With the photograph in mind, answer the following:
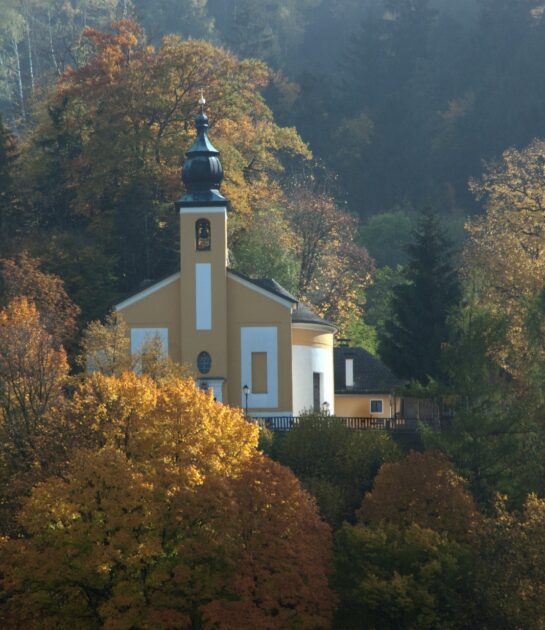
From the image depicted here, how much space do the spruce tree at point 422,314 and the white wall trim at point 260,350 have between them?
192 inches

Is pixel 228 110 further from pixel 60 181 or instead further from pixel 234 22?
pixel 234 22

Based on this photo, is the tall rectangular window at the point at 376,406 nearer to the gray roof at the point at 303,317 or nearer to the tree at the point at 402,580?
the gray roof at the point at 303,317

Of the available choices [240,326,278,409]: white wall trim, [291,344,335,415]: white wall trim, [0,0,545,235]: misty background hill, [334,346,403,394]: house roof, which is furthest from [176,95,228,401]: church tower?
[0,0,545,235]: misty background hill

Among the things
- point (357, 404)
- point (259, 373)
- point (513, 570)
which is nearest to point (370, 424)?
point (259, 373)

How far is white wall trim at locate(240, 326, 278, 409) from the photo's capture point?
67750mm

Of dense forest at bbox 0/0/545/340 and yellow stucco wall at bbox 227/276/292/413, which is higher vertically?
dense forest at bbox 0/0/545/340

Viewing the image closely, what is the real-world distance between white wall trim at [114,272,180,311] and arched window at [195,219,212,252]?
1389 millimetres

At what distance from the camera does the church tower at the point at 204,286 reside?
67625 millimetres

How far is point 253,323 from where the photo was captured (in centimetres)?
6819

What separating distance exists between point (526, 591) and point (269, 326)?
72.0 feet

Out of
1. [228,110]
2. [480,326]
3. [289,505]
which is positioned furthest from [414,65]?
[289,505]

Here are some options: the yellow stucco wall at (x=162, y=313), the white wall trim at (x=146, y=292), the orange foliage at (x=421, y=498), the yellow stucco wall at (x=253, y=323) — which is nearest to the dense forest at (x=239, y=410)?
the orange foliage at (x=421, y=498)

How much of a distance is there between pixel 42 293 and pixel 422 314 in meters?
14.9

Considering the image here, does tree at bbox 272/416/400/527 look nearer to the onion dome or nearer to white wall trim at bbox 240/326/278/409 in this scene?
white wall trim at bbox 240/326/278/409
